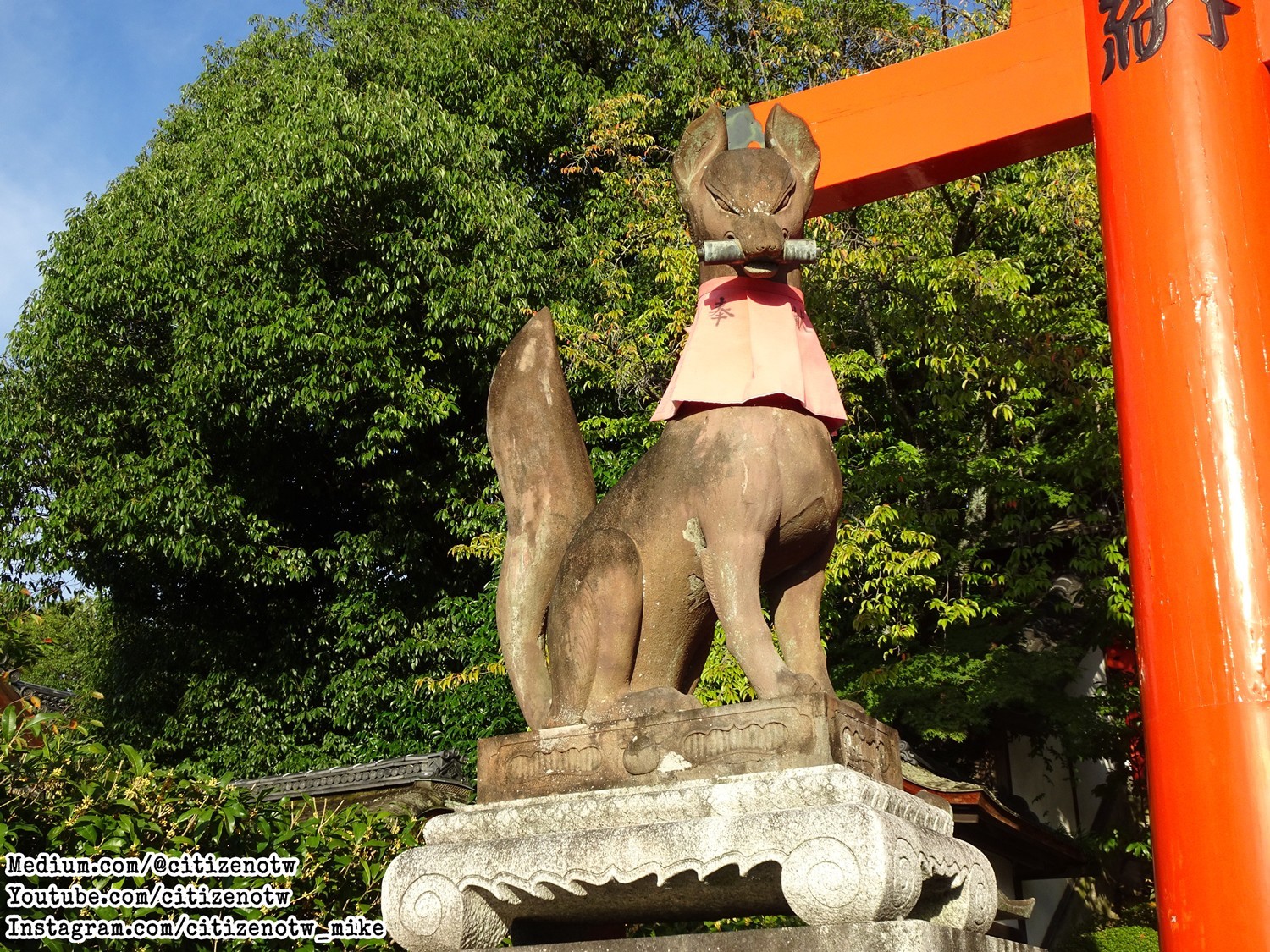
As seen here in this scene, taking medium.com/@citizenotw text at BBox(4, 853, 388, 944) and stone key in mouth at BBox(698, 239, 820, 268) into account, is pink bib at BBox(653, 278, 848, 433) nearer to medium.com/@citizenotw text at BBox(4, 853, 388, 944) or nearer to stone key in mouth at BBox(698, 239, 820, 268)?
stone key in mouth at BBox(698, 239, 820, 268)

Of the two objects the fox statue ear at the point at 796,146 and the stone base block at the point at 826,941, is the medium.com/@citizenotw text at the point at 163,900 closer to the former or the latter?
the stone base block at the point at 826,941

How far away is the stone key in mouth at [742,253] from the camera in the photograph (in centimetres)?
329

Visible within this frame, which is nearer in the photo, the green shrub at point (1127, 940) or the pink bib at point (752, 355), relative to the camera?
the pink bib at point (752, 355)

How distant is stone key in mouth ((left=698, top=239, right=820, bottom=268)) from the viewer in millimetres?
3291

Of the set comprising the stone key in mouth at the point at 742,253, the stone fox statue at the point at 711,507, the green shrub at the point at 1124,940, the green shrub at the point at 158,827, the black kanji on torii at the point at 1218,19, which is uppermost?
the black kanji on torii at the point at 1218,19

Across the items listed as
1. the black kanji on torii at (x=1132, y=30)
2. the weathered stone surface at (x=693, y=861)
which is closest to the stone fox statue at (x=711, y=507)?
the weathered stone surface at (x=693, y=861)

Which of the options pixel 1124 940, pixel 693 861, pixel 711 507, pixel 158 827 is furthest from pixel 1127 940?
pixel 693 861

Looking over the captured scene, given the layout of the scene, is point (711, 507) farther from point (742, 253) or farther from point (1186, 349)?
point (1186, 349)

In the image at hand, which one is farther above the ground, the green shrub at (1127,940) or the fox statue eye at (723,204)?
the fox statue eye at (723,204)

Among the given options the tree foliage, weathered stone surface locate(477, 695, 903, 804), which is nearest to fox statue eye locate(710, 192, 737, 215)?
weathered stone surface locate(477, 695, 903, 804)

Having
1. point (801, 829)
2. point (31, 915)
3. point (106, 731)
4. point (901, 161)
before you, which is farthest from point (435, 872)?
point (106, 731)

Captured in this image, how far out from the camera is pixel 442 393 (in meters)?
12.1

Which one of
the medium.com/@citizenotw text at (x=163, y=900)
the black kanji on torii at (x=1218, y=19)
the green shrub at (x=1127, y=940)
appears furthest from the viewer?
the green shrub at (x=1127, y=940)

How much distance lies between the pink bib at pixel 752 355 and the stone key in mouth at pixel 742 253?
0.22 metres
